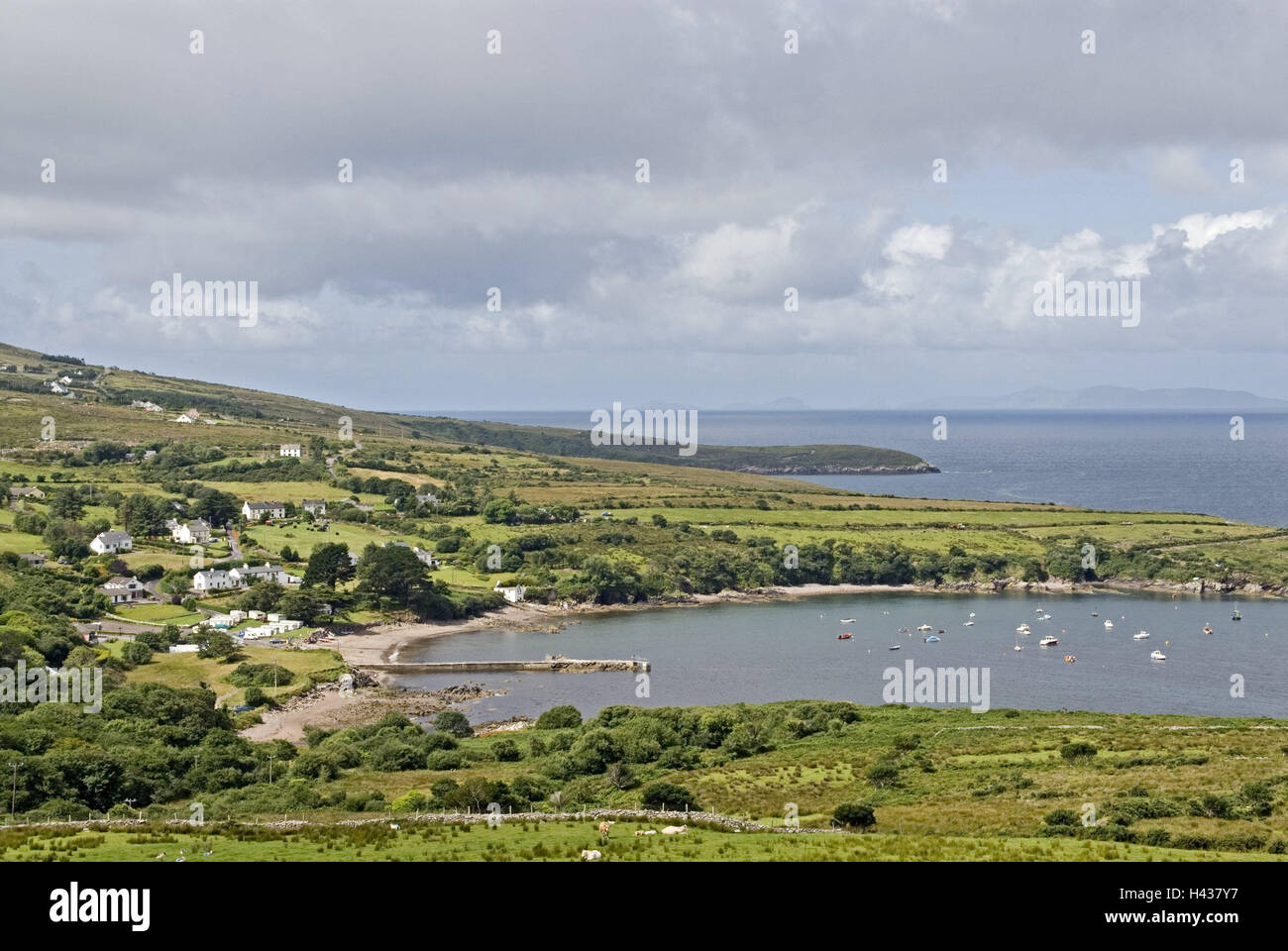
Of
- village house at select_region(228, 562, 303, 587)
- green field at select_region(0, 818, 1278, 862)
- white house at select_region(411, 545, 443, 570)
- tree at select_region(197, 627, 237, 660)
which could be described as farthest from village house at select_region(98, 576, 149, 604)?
green field at select_region(0, 818, 1278, 862)

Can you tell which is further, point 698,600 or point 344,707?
point 698,600

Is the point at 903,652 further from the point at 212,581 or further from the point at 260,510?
the point at 260,510

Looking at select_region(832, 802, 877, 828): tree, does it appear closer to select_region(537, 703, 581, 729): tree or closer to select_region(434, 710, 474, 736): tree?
select_region(537, 703, 581, 729): tree

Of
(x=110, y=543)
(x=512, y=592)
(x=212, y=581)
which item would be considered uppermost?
(x=110, y=543)

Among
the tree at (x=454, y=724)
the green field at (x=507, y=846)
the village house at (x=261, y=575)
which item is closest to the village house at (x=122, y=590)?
the village house at (x=261, y=575)

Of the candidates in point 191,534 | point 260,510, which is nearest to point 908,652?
point 191,534
